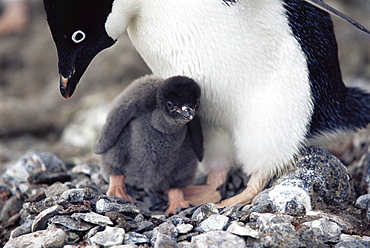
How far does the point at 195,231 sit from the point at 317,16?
71 cm

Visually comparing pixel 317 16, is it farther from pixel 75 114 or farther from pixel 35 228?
pixel 75 114

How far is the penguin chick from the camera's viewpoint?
4.37 feet

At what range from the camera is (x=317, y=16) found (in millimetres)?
1433

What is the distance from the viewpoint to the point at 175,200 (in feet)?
4.93

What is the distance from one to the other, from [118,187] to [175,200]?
173 millimetres

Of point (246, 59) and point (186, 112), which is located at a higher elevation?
point (246, 59)

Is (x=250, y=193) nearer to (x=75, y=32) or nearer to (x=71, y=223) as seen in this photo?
(x=71, y=223)

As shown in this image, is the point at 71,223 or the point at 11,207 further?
the point at 11,207

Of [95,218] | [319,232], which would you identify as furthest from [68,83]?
[319,232]

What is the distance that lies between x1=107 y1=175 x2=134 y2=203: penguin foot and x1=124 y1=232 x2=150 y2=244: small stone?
1.06 ft

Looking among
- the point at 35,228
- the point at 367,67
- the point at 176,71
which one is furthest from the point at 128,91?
the point at 367,67

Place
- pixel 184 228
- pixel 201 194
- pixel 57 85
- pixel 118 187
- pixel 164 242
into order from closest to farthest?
1. pixel 164 242
2. pixel 184 228
3. pixel 118 187
4. pixel 201 194
5. pixel 57 85

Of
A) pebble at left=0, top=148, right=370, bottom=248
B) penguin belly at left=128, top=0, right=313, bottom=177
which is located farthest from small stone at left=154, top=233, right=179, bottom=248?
penguin belly at left=128, top=0, right=313, bottom=177

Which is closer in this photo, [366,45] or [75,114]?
[75,114]
